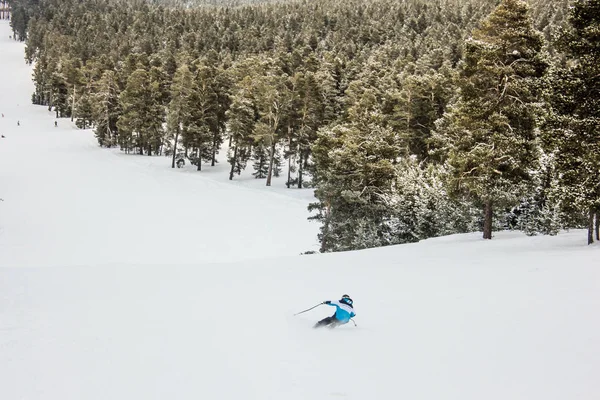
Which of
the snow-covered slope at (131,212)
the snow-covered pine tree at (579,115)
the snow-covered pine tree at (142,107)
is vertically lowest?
the snow-covered slope at (131,212)

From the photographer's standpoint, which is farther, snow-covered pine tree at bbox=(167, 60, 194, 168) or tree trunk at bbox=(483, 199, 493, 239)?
snow-covered pine tree at bbox=(167, 60, 194, 168)

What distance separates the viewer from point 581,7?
16.2m

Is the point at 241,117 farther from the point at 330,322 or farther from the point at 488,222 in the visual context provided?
the point at 330,322

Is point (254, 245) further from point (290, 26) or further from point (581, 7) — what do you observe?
point (290, 26)

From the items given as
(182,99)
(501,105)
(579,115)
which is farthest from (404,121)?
(182,99)

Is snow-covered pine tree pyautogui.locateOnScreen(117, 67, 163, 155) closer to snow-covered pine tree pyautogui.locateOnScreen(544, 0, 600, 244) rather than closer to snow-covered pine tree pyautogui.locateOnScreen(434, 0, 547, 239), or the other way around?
snow-covered pine tree pyautogui.locateOnScreen(434, 0, 547, 239)

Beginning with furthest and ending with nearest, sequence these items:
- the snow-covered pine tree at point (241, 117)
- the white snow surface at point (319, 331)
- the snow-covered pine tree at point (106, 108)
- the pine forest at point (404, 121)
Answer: the snow-covered pine tree at point (106, 108)
the snow-covered pine tree at point (241, 117)
the pine forest at point (404, 121)
the white snow surface at point (319, 331)

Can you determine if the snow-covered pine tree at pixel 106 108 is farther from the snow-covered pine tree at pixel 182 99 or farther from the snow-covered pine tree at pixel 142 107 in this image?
the snow-covered pine tree at pixel 182 99

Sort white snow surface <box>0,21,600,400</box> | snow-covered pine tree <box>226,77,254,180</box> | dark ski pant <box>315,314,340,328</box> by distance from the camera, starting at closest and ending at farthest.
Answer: white snow surface <box>0,21,600,400</box>
dark ski pant <box>315,314,340,328</box>
snow-covered pine tree <box>226,77,254,180</box>

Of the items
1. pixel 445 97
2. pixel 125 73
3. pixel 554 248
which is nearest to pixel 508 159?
pixel 554 248

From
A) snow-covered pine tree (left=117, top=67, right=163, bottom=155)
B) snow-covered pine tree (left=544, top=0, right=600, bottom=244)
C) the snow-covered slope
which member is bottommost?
the snow-covered slope

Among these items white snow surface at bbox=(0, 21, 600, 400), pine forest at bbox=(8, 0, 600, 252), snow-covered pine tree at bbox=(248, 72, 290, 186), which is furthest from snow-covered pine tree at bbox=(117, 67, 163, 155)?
white snow surface at bbox=(0, 21, 600, 400)

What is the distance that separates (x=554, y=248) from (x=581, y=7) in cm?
887

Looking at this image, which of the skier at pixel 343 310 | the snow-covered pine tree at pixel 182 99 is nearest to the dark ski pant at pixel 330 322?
the skier at pixel 343 310
